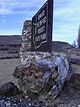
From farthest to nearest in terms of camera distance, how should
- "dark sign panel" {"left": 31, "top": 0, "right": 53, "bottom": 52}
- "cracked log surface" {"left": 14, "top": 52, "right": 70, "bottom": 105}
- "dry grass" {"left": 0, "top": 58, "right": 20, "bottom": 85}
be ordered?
"dry grass" {"left": 0, "top": 58, "right": 20, "bottom": 85}
"dark sign panel" {"left": 31, "top": 0, "right": 53, "bottom": 52}
"cracked log surface" {"left": 14, "top": 52, "right": 70, "bottom": 105}

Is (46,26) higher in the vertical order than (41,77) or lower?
higher

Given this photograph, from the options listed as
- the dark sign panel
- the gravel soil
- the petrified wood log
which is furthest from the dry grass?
the petrified wood log

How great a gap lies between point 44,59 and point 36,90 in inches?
29.3

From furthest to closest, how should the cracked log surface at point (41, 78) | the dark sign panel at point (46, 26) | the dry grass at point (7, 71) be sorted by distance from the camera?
the dry grass at point (7, 71)
the dark sign panel at point (46, 26)
the cracked log surface at point (41, 78)

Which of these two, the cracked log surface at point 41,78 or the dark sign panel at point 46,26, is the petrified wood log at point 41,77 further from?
the dark sign panel at point 46,26

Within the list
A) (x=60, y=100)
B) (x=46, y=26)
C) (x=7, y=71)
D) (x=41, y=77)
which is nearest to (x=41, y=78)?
(x=41, y=77)

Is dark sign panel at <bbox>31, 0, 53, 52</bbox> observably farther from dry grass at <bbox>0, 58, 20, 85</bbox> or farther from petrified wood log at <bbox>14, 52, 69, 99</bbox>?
dry grass at <bbox>0, 58, 20, 85</bbox>

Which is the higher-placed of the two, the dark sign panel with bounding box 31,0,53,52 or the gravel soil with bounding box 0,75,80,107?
the dark sign panel with bounding box 31,0,53,52

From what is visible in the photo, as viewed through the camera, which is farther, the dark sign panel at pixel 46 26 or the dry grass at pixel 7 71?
the dry grass at pixel 7 71

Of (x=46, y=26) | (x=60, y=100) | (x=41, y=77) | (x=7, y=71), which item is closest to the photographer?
(x=41, y=77)

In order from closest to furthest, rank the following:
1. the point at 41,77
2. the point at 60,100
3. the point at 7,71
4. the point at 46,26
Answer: the point at 41,77 < the point at 60,100 < the point at 46,26 < the point at 7,71

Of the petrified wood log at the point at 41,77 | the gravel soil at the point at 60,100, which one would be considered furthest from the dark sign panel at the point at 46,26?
the gravel soil at the point at 60,100

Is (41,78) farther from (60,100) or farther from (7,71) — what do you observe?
(7,71)

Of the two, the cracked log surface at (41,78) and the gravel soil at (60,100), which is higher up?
the cracked log surface at (41,78)
